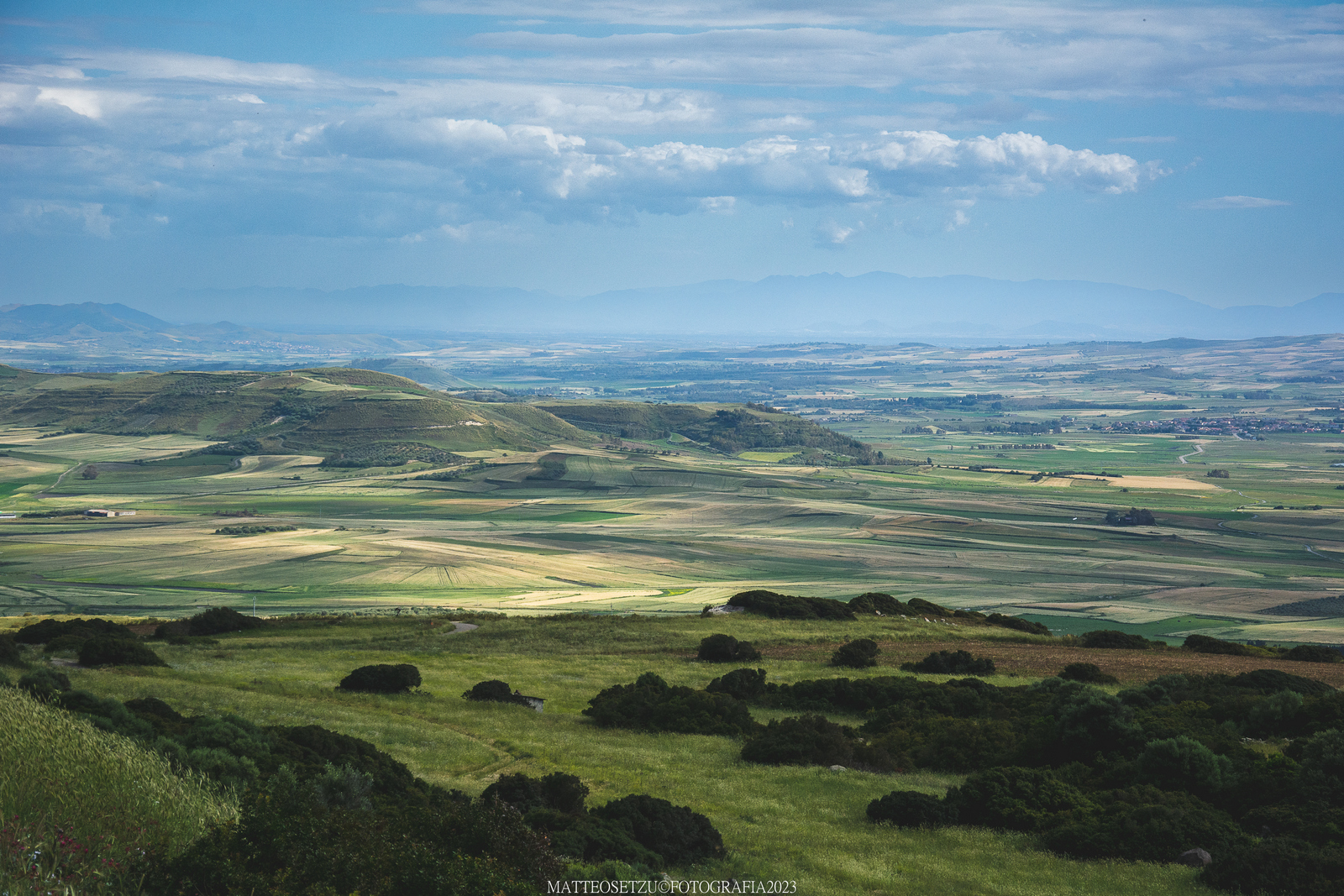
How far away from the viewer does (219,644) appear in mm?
42469

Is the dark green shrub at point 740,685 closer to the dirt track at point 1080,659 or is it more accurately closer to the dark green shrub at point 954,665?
the dirt track at point 1080,659

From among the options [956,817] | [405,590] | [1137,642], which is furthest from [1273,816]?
[405,590]

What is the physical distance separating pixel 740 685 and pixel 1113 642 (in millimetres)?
25735

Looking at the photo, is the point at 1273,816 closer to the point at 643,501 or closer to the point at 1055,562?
the point at 1055,562

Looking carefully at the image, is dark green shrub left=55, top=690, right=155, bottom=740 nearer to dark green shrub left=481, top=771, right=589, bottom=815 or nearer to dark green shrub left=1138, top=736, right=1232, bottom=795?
dark green shrub left=481, top=771, right=589, bottom=815

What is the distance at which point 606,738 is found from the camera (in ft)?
94.8

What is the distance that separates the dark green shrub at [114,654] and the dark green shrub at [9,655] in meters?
1.90

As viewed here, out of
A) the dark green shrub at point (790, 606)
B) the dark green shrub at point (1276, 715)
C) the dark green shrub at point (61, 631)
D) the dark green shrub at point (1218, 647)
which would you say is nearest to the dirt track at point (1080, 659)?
the dark green shrub at point (1218, 647)

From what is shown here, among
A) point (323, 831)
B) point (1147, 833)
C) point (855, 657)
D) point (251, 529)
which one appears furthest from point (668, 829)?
point (251, 529)

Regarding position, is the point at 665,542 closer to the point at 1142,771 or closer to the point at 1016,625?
the point at 1016,625

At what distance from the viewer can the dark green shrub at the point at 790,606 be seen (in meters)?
57.4

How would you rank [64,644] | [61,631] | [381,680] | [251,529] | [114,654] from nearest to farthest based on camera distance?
[381,680], [114,654], [64,644], [61,631], [251,529]

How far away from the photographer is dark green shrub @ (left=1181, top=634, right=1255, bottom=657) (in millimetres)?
48812

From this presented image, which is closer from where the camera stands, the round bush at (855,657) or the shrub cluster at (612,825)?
the shrub cluster at (612,825)
